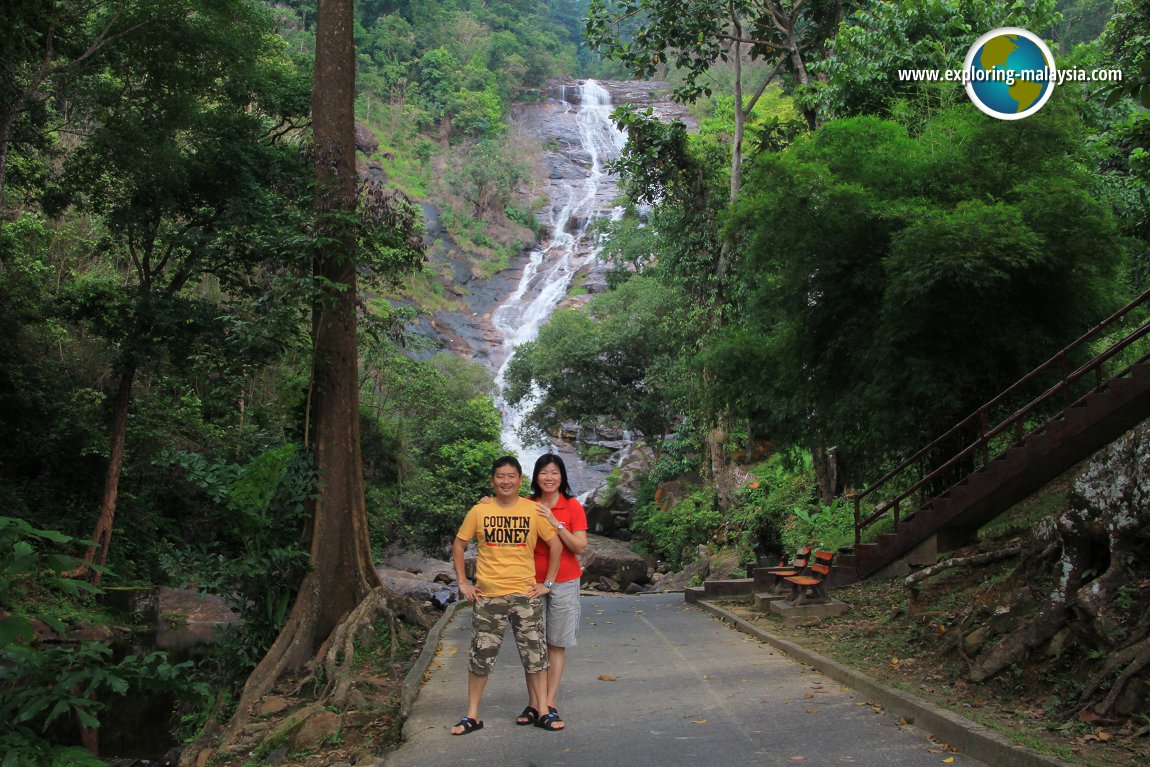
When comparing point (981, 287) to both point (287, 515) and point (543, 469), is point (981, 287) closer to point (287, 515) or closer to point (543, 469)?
point (543, 469)

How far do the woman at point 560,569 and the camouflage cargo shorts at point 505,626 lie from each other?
0.54ft

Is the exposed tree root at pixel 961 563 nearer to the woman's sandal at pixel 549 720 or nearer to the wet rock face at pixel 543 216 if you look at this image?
the woman's sandal at pixel 549 720

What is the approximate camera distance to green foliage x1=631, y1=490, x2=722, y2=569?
81.9 feet

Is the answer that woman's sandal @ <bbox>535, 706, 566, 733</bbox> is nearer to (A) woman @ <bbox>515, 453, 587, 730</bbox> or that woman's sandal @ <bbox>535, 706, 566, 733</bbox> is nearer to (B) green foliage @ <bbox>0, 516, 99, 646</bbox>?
(A) woman @ <bbox>515, 453, 587, 730</bbox>

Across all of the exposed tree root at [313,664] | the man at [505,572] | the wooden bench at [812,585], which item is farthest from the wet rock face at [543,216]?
the man at [505,572]

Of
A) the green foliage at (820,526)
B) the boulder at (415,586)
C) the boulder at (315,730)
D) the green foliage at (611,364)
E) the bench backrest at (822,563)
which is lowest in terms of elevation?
the boulder at (415,586)

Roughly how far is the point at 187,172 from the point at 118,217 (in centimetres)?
166

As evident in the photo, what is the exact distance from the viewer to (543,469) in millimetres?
5766

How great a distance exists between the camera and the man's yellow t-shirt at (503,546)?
5552 millimetres

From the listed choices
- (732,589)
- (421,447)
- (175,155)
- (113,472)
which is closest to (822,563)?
(732,589)

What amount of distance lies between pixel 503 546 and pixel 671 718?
6.10 ft

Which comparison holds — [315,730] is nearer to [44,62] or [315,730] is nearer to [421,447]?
[44,62]

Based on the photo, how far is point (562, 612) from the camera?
580 cm

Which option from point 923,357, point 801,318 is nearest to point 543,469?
point 923,357
